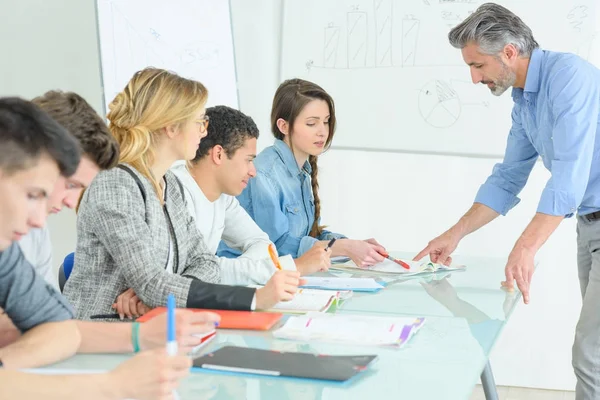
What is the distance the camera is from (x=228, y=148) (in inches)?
97.4

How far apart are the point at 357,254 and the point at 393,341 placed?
3.30 ft

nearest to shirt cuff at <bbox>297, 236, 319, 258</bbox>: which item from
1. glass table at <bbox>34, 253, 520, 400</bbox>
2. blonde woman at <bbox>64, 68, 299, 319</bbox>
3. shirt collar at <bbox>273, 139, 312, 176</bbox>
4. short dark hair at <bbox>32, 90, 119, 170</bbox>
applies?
shirt collar at <bbox>273, 139, 312, 176</bbox>

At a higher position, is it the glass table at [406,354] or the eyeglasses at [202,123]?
the eyeglasses at [202,123]

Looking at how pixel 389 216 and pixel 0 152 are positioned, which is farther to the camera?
pixel 389 216

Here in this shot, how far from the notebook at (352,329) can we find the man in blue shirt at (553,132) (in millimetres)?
579

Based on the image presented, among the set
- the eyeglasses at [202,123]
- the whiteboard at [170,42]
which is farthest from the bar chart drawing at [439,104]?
the eyeglasses at [202,123]

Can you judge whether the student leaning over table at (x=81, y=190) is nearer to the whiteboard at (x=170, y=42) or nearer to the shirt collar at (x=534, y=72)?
Answer: the shirt collar at (x=534, y=72)

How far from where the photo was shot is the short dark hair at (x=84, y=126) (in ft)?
5.31

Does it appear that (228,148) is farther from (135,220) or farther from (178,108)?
(135,220)

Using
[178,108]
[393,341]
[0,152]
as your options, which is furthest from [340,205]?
[0,152]

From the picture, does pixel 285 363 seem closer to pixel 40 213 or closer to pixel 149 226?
pixel 40 213

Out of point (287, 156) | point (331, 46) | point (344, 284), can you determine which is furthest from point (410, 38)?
point (344, 284)

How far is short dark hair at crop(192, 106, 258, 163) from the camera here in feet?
8.11

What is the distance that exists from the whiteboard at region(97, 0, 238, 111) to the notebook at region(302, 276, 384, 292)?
Answer: 1.51 m
